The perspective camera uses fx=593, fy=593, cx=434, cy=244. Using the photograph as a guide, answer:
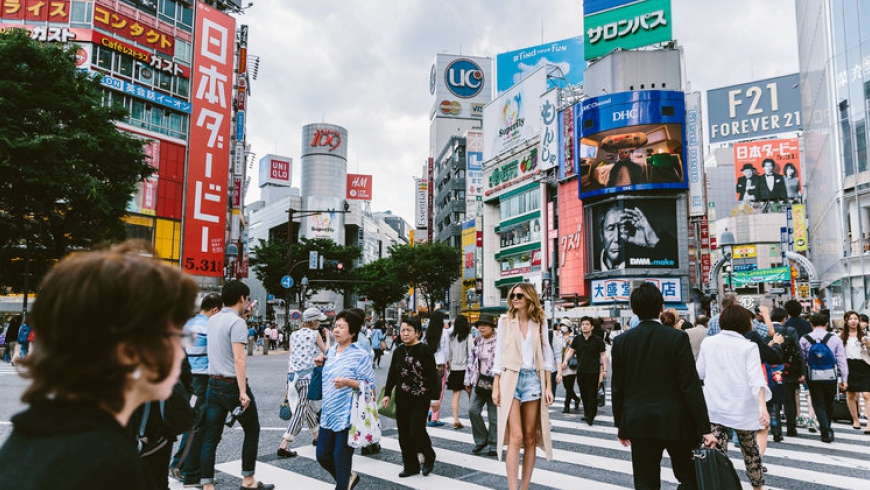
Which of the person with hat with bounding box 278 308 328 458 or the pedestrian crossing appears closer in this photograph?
the pedestrian crossing

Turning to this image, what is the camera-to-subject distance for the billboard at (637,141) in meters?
41.3

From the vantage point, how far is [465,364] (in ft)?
31.7

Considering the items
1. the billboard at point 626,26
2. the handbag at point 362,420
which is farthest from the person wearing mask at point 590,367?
the billboard at point 626,26

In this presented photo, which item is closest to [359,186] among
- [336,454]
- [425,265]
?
[425,265]

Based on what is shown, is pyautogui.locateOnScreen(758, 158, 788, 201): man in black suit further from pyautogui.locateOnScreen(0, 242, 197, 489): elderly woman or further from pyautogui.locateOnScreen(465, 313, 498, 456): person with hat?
pyautogui.locateOnScreen(0, 242, 197, 489): elderly woman

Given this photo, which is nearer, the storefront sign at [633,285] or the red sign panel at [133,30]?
the red sign panel at [133,30]

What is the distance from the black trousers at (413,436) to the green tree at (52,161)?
50.4 ft

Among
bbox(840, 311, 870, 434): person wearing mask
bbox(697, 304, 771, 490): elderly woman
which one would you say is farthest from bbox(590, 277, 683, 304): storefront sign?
bbox(697, 304, 771, 490): elderly woman

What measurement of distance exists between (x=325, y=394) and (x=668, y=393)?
2.76 meters

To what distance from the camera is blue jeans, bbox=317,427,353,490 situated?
4.84m

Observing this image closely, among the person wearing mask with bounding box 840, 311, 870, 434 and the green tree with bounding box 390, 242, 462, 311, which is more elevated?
the green tree with bounding box 390, 242, 462, 311

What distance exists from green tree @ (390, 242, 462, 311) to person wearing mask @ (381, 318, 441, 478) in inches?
1705

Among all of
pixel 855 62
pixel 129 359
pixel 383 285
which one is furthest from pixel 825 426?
pixel 383 285

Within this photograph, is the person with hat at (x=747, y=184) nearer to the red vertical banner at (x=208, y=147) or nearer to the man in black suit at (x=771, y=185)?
the man in black suit at (x=771, y=185)
